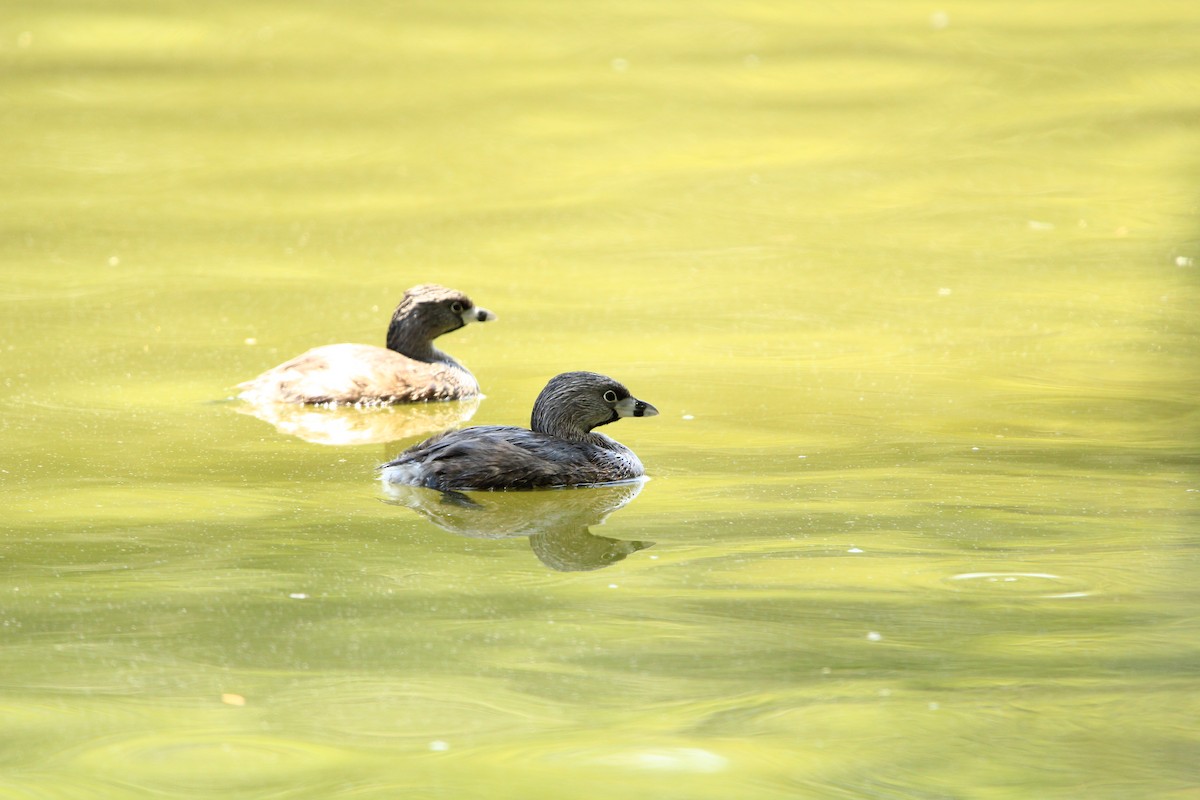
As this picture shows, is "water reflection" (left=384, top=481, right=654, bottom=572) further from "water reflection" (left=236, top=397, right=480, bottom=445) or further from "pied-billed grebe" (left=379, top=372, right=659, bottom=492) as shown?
"water reflection" (left=236, top=397, right=480, bottom=445)

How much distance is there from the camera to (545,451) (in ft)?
22.1

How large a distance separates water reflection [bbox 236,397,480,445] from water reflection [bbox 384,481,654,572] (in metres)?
1.02

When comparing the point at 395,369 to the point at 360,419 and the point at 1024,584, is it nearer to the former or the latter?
the point at 360,419

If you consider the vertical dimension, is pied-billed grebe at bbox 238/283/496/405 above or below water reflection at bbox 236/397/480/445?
above

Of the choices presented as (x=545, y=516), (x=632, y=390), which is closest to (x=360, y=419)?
(x=632, y=390)

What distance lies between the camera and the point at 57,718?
445 cm

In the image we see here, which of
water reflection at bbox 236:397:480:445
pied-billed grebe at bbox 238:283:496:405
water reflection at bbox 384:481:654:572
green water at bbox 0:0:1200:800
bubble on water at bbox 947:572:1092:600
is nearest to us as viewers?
green water at bbox 0:0:1200:800

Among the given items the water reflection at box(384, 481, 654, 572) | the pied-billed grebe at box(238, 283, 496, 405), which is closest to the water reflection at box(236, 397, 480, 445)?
the pied-billed grebe at box(238, 283, 496, 405)

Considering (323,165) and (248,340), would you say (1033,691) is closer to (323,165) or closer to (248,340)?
(248,340)

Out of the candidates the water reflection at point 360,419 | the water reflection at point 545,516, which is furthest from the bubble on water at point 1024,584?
the water reflection at point 360,419

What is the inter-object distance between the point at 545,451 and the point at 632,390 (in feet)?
5.37

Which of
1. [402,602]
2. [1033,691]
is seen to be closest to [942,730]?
[1033,691]

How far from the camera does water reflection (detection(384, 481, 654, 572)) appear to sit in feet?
19.2

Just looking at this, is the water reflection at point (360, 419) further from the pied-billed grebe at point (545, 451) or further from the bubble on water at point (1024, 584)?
the bubble on water at point (1024, 584)
